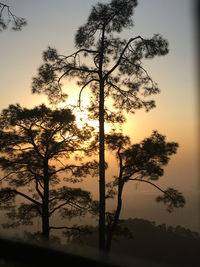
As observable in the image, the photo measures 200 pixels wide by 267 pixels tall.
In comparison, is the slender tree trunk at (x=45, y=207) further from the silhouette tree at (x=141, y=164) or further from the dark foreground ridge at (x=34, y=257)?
the dark foreground ridge at (x=34, y=257)

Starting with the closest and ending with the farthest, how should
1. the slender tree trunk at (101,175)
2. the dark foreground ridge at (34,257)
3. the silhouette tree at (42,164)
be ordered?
the dark foreground ridge at (34,257) < the slender tree trunk at (101,175) < the silhouette tree at (42,164)

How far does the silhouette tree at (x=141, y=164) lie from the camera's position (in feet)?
29.9

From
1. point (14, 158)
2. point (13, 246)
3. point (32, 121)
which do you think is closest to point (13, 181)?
point (14, 158)

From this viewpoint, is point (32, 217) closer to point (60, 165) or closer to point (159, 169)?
point (60, 165)

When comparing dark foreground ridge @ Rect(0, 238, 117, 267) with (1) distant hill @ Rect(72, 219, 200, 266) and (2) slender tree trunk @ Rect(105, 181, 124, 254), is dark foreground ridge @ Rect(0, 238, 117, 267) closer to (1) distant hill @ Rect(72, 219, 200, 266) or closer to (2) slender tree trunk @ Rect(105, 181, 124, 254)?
(2) slender tree trunk @ Rect(105, 181, 124, 254)

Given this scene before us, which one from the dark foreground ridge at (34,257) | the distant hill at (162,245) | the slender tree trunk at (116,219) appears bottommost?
the distant hill at (162,245)

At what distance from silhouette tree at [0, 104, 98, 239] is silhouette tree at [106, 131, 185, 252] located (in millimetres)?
1119

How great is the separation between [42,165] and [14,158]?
1.09 metres

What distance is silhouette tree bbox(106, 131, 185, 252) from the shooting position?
9.11 meters

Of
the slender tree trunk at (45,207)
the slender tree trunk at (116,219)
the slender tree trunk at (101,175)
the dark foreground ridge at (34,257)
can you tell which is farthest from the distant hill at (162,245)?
the dark foreground ridge at (34,257)

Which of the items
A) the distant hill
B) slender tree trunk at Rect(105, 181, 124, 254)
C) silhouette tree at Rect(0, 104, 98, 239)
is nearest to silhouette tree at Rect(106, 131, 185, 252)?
slender tree trunk at Rect(105, 181, 124, 254)

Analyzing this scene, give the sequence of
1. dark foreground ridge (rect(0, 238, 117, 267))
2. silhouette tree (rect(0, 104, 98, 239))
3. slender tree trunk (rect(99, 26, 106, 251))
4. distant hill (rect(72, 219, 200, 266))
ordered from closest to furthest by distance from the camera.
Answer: dark foreground ridge (rect(0, 238, 117, 267)), slender tree trunk (rect(99, 26, 106, 251)), silhouette tree (rect(0, 104, 98, 239)), distant hill (rect(72, 219, 200, 266))

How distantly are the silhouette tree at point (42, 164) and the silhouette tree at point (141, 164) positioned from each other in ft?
3.67

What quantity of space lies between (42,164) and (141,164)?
4052 mm
